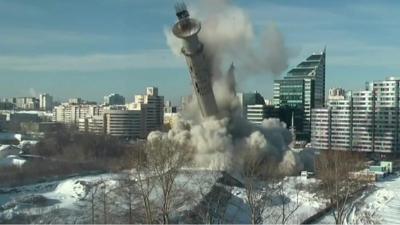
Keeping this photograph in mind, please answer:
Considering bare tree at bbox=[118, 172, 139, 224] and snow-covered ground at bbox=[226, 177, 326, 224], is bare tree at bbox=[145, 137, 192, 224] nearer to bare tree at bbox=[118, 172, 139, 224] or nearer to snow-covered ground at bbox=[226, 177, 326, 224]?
bare tree at bbox=[118, 172, 139, 224]

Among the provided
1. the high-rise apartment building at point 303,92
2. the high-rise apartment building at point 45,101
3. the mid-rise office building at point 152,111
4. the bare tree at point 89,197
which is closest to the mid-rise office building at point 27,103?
the high-rise apartment building at point 45,101

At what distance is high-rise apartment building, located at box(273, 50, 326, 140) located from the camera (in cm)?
6956

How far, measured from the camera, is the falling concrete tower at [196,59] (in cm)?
3008

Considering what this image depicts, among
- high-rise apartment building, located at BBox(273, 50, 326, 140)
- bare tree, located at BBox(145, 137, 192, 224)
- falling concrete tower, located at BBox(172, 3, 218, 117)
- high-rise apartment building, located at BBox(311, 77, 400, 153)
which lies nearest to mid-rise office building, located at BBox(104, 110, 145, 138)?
high-rise apartment building, located at BBox(273, 50, 326, 140)

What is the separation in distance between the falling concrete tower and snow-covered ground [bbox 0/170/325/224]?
497 centimetres

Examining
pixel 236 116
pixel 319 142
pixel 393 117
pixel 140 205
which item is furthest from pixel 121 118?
pixel 140 205

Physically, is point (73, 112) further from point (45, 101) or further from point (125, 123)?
point (45, 101)

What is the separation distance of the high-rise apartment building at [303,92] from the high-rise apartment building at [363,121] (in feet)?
29.5

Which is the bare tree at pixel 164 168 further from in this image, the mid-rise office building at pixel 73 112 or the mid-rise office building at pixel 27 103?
the mid-rise office building at pixel 27 103

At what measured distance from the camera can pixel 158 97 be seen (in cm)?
7906

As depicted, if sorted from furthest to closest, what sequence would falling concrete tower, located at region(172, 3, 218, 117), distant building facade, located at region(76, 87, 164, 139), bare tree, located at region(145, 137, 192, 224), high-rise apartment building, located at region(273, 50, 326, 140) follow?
1. distant building facade, located at region(76, 87, 164, 139)
2. high-rise apartment building, located at region(273, 50, 326, 140)
3. falling concrete tower, located at region(172, 3, 218, 117)
4. bare tree, located at region(145, 137, 192, 224)

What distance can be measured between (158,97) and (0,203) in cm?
5346

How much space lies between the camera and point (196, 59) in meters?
31.1

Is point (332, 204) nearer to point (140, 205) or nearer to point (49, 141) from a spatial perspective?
point (140, 205)
